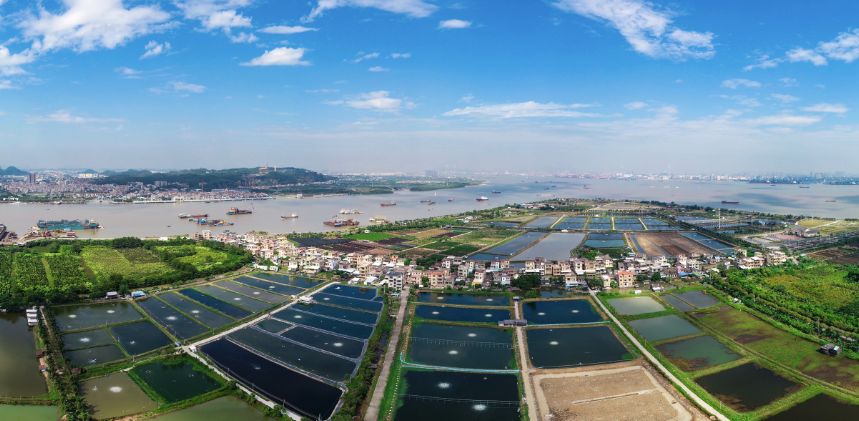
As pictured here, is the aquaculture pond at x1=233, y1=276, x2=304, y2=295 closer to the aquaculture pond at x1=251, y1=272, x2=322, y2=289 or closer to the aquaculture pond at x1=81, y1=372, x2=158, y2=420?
the aquaculture pond at x1=251, y1=272, x2=322, y2=289

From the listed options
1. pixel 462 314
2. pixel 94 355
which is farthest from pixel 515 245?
pixel 94 355

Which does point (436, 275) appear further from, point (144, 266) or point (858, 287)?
point (858, 287)

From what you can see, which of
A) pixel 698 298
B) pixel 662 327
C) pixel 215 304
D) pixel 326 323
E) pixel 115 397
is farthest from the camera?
pixel 698 298

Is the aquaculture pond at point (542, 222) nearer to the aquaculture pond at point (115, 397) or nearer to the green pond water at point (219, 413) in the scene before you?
the green pond water at point (219, 413)

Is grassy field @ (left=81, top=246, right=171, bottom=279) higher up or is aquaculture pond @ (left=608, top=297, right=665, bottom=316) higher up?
grassy field @ (left=81, top=246, right=171, bottom=279)

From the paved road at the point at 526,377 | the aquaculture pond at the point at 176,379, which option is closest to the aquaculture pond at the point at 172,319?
the aquaculture pond at the point at 176,379

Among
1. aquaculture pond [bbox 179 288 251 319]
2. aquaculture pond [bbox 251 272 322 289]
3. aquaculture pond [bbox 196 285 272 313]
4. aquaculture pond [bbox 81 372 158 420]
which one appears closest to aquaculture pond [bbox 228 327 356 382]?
aquaculture pond [bbox 179 288 251 319]

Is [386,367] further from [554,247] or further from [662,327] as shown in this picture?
[554,247]
